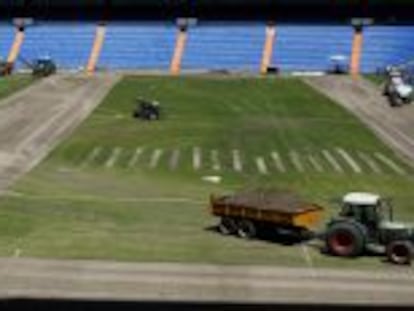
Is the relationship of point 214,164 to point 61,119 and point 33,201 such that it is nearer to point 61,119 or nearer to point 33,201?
point 33,201

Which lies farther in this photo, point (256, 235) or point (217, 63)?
point (217, 63)

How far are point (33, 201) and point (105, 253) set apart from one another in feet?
33.7

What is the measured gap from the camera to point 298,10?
362 feet

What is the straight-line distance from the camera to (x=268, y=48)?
336ft

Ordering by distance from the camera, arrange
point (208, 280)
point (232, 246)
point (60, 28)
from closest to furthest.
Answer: point (208, 280) → point (232, 246) → point (60, 28)

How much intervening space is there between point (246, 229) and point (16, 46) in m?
74.9

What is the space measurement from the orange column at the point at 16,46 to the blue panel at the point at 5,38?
42cm

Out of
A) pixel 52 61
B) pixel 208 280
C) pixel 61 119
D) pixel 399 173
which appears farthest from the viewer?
pixel 52 61

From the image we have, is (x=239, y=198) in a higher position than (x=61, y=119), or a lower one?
higher

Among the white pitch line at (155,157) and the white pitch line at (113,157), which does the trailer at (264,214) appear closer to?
the white pitch line at (155,157)

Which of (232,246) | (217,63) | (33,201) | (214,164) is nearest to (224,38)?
(217,63)

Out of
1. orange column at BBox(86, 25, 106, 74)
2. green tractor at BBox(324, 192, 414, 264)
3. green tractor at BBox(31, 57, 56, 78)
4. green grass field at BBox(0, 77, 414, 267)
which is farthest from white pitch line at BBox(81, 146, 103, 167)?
orange column at BBox(86, 25, 106, 74)

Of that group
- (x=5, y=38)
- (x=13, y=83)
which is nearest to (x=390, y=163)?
(x=13, y=83)

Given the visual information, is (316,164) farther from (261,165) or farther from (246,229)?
(246,229)
